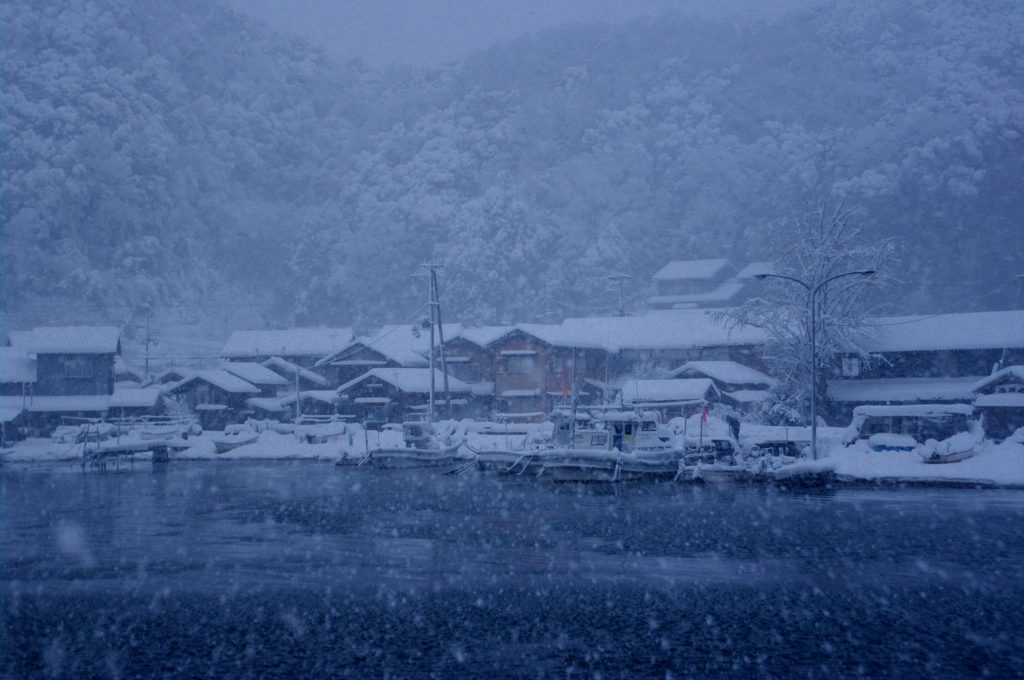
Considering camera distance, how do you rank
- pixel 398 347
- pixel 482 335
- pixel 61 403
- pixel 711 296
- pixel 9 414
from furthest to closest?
1. pixel 711 296
2. pixel 398 347
3. pixel 482 335
4. pixel 61 403
5. pixel 9 414

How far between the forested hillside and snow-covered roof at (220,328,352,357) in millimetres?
16120

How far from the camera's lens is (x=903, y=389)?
39.4m

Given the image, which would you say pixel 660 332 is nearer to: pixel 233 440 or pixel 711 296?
pixel 711 296

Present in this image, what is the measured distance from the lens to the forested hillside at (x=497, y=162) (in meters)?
70.8

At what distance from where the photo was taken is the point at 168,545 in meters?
15.9

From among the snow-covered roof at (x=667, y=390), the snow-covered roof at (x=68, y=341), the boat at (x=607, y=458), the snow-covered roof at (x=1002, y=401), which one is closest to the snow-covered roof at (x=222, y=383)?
the snow-covered roof at (x=68, y=341)

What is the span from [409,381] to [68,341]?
19.4m

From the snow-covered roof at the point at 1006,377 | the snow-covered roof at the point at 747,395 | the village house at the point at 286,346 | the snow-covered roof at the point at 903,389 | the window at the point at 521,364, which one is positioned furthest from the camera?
the village house at the point at 286,346

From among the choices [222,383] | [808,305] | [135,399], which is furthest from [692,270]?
[135,399]

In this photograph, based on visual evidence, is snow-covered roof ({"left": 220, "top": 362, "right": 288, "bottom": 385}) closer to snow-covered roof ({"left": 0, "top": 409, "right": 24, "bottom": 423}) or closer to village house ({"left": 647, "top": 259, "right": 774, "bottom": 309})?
snow-covered roof ({"left": 0, "top": 409, "right": 24, "bottom": 423})

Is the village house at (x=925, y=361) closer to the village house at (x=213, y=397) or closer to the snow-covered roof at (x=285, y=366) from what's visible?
the snow-covered roof at (x=285, y=366)

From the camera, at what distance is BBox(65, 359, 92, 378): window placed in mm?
45344

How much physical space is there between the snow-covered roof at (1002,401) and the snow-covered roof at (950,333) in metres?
7.08

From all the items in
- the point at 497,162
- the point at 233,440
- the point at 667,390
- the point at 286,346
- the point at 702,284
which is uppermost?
the point at 497,162
